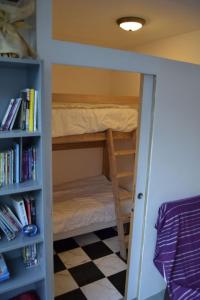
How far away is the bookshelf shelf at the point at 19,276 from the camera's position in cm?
128

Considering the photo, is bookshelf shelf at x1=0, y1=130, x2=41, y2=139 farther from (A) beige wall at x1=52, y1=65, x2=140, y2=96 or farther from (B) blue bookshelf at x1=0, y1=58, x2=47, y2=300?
(A) beige wall at x1=52, y1=65, x2=140, y2=96

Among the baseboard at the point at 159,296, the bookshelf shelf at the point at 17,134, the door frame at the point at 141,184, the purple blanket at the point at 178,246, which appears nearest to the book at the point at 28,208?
the bookshelf shelf at the point at 17,134

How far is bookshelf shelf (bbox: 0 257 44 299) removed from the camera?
4.19 feet

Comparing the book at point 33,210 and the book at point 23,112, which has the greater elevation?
the book at point 23,112

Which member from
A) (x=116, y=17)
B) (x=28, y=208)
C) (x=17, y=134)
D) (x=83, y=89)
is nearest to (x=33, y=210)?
(x=28, y=208)

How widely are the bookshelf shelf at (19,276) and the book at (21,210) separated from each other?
0.29 m

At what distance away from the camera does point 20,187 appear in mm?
1225

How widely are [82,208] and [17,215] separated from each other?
1465 mm

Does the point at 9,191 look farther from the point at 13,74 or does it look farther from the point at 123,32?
the point at 123,32

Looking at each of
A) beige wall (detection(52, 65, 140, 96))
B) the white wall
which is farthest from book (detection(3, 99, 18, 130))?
beige wall (detection(52, 65, 140, 96))

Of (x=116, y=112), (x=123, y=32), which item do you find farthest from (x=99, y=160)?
(x=123, y=32)

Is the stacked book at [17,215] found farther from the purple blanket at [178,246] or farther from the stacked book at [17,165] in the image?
the purple blanket at [178,246]

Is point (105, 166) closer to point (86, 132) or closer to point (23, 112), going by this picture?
point (86, 132)

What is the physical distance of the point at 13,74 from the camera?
132 centimetres
